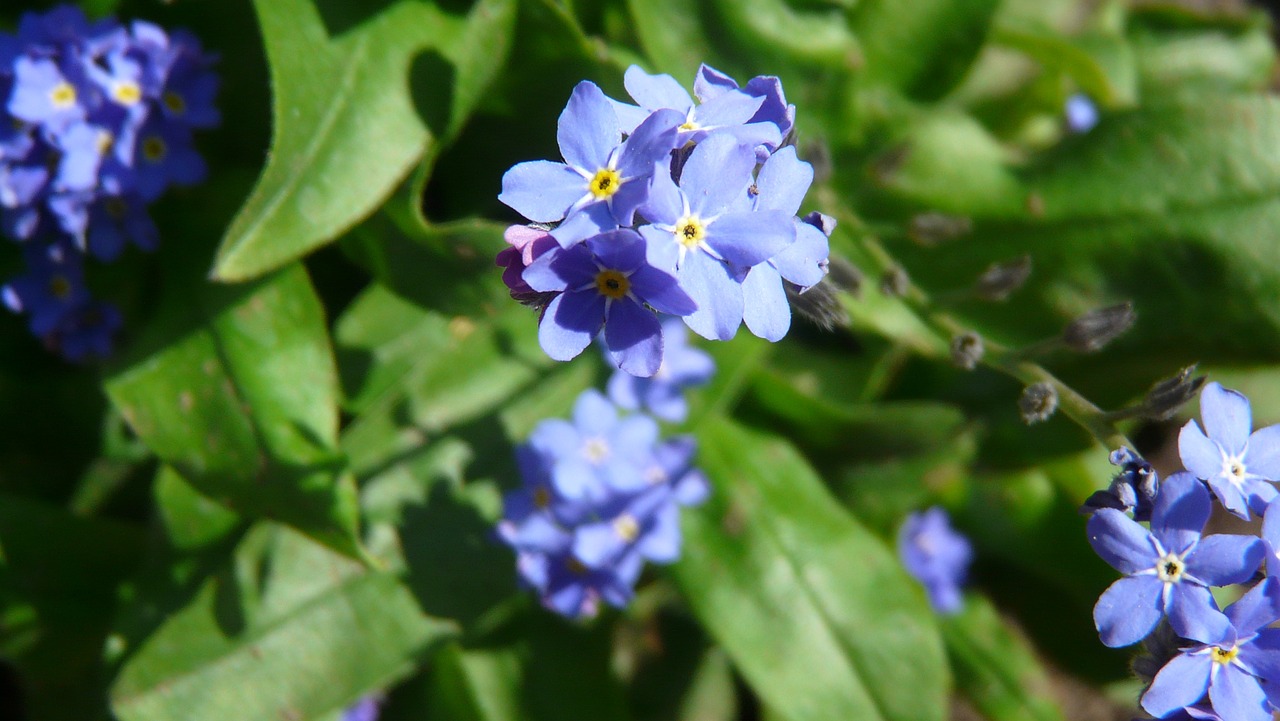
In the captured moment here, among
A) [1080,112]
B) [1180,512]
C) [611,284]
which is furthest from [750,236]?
[1080,112]

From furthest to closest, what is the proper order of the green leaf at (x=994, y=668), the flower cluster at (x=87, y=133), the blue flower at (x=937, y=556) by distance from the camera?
the blue flower at (x=937, y=556) → the green leaf at (x=994, y=668) → the flower cluster at (x=87, y=133)

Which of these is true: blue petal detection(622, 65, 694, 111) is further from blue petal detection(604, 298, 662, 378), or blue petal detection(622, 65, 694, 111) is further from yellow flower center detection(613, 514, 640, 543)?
yellow flower center detection(613, 514, 640, 543)

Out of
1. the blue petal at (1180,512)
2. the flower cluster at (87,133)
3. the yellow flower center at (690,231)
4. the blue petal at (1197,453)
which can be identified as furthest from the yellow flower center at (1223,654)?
the flower cluster at (87,133)

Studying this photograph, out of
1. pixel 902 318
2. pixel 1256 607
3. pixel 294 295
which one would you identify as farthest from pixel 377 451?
pixel 1256 607

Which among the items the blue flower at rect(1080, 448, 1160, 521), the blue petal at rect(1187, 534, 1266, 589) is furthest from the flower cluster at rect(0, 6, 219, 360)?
the blue petal at rect(1187, 534, 1266, 589)

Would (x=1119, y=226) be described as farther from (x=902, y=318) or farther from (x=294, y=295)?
(x=294, y=295)

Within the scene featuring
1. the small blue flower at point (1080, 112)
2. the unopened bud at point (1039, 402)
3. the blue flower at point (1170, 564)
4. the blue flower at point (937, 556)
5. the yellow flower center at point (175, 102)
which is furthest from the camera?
the small blue flower at point (1080, 112)

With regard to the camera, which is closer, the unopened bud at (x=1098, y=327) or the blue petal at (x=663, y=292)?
the blue petal at (x=663, y=292)

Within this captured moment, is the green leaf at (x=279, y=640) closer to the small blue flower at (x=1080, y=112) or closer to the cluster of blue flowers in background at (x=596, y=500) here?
the cluster of blue flowers in background at (x=596, y=500)
